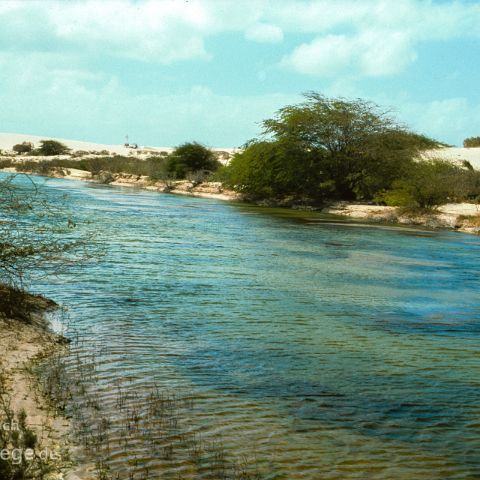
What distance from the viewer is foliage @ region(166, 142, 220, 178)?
2842 inches

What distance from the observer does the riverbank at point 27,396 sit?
543 centimetres

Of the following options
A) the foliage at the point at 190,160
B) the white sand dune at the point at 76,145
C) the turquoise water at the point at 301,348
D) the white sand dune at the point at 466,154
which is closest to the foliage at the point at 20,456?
the turquoise water at the point at 301,348

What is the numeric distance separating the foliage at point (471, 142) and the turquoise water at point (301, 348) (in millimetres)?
79736

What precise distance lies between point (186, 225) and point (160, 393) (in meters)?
23.0

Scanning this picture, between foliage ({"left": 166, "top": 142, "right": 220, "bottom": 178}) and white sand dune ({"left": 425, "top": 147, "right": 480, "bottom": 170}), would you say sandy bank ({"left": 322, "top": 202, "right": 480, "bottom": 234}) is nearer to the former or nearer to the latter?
foliage ({"left": 166, "top": 142, "right": 220, "bottom": 178})

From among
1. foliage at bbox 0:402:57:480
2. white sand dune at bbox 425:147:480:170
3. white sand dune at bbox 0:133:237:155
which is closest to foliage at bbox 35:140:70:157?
white sand dune at bbox 0:133:237:155

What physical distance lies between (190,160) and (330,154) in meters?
23.0

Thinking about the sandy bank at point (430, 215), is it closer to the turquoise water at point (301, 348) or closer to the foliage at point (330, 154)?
the foliage at point (330, 154)

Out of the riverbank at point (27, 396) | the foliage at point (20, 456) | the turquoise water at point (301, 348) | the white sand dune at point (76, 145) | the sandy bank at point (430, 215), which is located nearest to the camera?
the foliage at point (20, 456)

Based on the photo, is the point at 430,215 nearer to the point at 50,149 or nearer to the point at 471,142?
the point at 471,142

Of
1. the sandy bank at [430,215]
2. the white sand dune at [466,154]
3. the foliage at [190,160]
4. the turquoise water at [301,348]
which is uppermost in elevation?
the white sand dune at [466,154]

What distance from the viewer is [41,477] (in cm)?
529

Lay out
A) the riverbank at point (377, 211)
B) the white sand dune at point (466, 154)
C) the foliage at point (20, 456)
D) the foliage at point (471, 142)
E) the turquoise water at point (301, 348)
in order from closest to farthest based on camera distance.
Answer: the foliage at point (20, 456), the turquoise water at point (301, 348), the riverbank at point (377, 211), the white sand dune at point (466, 154), the foliage at point (471, 142)

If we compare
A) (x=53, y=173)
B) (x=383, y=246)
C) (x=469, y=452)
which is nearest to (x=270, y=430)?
(x=469, y=452)
